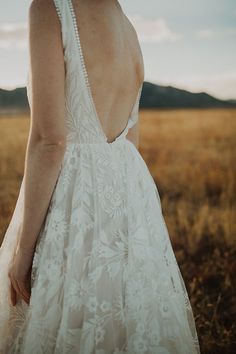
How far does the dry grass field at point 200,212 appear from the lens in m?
3.14

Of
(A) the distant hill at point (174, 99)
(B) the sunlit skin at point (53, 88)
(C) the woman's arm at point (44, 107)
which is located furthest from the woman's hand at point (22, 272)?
(A) the distant hill at point (174, 99)

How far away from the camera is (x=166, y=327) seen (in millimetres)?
1693

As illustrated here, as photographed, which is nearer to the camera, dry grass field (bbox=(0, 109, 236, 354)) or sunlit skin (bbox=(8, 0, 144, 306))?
sunlit skin (bbox=(8, 0, 144, 306))

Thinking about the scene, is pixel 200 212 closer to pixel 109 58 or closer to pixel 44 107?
pixel 109 58

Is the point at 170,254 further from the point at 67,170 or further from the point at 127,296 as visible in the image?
the point at 67,170

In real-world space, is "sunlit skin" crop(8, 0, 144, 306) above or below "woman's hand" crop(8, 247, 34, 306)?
above

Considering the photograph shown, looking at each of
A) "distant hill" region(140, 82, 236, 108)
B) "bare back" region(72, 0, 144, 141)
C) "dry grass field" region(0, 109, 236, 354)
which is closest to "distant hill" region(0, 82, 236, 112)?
"distant hill" region(140, 82, 236, 108)

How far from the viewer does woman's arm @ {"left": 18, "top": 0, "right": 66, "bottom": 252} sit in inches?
56.2

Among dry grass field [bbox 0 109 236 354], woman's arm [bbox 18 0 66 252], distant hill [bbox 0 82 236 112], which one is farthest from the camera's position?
distant hill [bbox 0 82 236 112]

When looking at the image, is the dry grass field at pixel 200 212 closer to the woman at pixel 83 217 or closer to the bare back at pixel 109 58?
the woman at pixel 83 217

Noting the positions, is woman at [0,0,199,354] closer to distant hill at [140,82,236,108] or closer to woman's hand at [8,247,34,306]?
woman's hand at [8,247,34,306]

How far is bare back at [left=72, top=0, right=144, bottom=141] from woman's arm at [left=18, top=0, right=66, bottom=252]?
0.36ft

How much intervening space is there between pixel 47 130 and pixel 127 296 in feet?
2.22

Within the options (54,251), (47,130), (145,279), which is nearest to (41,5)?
(47,130)
